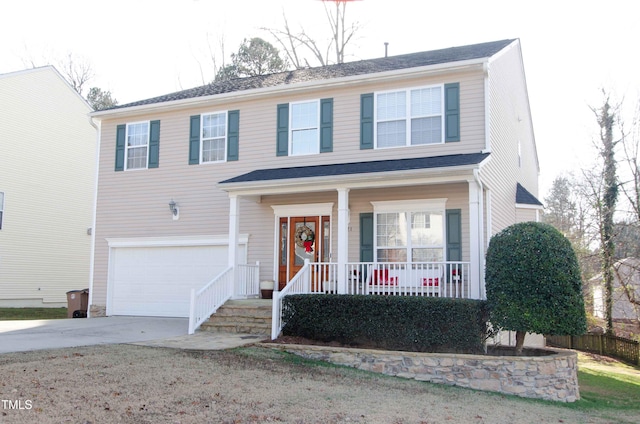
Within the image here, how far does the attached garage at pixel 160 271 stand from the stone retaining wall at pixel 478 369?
5.52 m

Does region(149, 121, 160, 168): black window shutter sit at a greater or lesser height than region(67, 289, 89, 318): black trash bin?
greater

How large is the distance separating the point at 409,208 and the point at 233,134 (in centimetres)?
508

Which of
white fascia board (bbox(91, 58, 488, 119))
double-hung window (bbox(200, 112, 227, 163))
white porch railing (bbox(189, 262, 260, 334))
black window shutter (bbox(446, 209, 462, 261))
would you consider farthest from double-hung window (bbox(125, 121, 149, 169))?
black window shutter (bbox(446, 209, 462, 261))

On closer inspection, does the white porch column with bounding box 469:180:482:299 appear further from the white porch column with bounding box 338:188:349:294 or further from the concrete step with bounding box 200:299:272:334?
the concrete step with bounding box 200:299:272:334

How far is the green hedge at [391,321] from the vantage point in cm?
995

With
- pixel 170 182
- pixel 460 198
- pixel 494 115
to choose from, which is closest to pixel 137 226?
pixel 170 182

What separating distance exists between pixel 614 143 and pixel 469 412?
19.4 meters

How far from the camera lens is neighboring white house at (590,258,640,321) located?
21481 millimetres

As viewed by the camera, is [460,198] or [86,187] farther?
[86,187]

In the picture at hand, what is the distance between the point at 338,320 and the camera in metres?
10.7

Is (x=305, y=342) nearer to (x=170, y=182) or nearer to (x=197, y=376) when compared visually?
(x=197, y=376)

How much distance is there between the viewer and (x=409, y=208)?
510 inches

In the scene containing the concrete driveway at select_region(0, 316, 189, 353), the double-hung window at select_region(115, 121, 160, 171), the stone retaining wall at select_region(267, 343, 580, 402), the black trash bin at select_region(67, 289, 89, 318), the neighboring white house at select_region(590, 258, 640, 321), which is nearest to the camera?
the stone retaining wall at select_region(267, 343, 580, 402)

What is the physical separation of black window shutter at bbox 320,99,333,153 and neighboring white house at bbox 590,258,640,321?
11.8m
